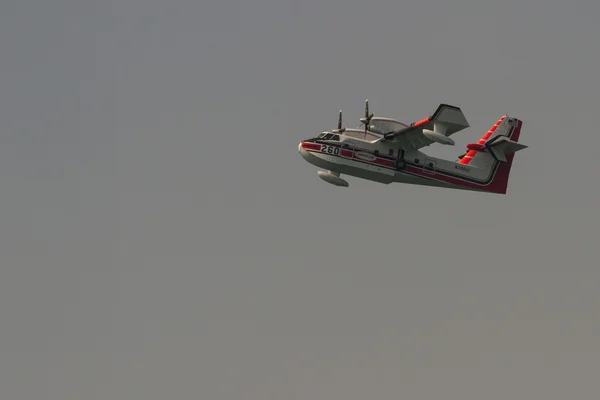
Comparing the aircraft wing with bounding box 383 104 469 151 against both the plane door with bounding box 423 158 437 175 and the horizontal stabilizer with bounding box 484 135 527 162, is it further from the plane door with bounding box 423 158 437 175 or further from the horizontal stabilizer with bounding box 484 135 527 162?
the horizontal stabilizer with bounding box 484 135 527 162

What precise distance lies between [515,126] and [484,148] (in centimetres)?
468

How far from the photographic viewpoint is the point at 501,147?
7231 cm

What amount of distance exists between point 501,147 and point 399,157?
7.77 meters

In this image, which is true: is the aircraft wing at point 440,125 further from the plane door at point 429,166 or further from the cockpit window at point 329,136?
the cockpit window at point 329,136

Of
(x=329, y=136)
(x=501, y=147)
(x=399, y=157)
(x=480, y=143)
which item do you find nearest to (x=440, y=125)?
(x=399, y=157)

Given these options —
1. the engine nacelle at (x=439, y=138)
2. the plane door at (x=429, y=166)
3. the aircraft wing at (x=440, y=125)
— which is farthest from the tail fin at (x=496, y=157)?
the engine nacelle at (x=439, y=138)

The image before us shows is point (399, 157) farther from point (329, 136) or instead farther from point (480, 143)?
point (480, 143)

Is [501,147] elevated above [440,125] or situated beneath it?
situated beneath

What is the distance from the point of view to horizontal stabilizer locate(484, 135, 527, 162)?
7181 centimetres

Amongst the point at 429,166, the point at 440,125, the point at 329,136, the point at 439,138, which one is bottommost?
the point at 429,166

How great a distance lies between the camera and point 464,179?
238ft

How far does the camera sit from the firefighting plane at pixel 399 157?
69625 mm

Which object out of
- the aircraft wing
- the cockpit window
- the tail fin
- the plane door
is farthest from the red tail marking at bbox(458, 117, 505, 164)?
the cockpit window

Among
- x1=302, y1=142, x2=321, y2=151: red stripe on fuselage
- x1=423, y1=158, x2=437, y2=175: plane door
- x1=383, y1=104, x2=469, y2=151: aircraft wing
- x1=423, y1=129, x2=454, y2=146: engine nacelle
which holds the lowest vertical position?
x1=423, y1=158, x2=437, y2=175: plane door
